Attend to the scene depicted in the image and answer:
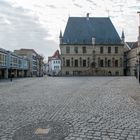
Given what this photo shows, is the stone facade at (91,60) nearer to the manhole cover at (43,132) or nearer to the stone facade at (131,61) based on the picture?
the stone facade at (131,61)

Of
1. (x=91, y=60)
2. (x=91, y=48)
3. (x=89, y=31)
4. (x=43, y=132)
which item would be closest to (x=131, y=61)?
(x=91, y=60)

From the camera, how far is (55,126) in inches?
358

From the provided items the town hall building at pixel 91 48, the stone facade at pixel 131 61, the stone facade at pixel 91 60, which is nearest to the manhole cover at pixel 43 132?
the town hall building at pixel 91 48

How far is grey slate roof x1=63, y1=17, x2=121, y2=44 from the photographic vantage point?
309 feet

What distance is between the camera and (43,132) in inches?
324

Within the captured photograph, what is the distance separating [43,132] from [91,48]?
88.4 m

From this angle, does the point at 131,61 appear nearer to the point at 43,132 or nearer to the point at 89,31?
the point at 89,31

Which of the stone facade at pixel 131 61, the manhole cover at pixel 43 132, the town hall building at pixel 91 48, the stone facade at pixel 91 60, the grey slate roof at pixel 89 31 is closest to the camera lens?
the manhole cover at pixel 43 132

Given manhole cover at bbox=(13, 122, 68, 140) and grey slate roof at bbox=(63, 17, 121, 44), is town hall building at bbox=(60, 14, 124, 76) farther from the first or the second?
manhole cover at bbox=(13, 122, 68, 140)

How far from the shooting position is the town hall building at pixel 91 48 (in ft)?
310

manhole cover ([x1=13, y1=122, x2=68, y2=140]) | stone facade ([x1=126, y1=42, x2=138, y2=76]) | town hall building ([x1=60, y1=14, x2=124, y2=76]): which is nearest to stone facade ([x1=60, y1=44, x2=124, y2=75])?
town hall building ([x1=60, y1=14, x2=124, y2=76])

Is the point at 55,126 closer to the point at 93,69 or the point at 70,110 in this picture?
the point at 70,110

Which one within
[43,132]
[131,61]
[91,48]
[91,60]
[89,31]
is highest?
[89,31]

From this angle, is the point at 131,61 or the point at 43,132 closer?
the point at 43,132
